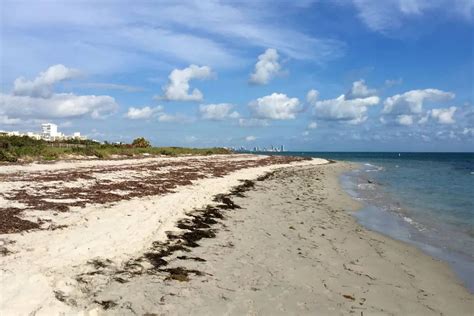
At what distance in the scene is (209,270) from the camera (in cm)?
809

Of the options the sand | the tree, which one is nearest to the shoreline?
the sand

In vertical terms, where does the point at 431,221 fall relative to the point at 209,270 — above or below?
below

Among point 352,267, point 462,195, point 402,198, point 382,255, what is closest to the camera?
point 352,267

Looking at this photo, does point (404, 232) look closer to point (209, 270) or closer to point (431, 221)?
point (431, 221)

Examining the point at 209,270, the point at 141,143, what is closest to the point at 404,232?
the point at 209,270

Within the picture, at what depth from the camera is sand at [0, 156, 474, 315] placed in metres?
6.27

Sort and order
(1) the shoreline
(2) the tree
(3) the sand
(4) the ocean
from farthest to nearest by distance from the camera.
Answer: (2) the tree < (4) the ocean < (1) the shoreline < (3) the sand

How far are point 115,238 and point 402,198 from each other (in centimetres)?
1976

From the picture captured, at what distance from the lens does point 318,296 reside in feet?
23.3

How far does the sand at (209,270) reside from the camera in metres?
6.27

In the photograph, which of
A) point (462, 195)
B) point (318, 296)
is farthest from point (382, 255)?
point (462, 195)

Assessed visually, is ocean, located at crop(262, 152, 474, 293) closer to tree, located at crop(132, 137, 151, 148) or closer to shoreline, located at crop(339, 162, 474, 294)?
shoreline, located at crop(339, 162, 474, 294)

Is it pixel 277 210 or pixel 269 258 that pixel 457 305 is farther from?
pixel 277 210

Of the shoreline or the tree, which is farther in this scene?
the tree
